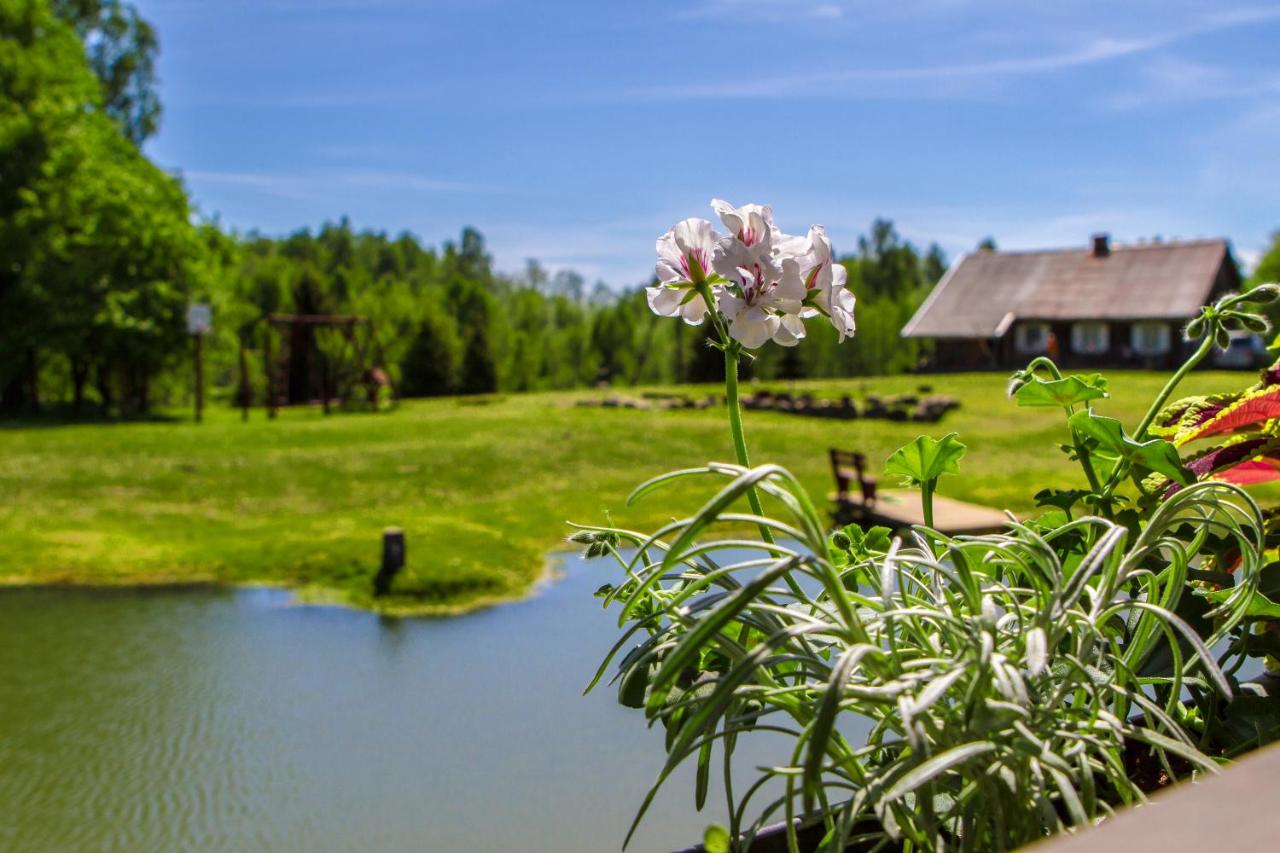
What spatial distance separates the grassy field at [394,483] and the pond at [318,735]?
82 cm

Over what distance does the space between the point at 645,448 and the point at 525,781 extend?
936cm

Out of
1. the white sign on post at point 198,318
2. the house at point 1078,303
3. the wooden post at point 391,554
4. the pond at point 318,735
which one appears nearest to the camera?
the pond at point 318,735

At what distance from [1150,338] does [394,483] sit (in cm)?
2193

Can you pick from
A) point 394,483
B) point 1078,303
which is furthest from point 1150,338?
point 394,483

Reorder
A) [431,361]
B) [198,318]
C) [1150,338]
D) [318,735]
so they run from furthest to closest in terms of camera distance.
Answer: [431,361]
[1150,338]
[198,318]
[318,735]

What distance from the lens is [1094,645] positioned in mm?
930

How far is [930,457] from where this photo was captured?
40.6 inches

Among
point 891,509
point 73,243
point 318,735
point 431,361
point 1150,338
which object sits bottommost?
point 318,735

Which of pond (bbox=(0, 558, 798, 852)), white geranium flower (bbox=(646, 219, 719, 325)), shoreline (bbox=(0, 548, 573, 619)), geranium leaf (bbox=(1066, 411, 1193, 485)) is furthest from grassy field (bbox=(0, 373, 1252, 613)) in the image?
geranium leaf (bbox=(1066, 411, 1193, 485))

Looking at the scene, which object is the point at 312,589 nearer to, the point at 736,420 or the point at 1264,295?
the point at 736,420

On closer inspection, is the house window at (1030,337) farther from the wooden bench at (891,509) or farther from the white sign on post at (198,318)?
the wooden bench at (891,509)

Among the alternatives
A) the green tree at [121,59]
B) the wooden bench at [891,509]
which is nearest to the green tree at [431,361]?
the green tree at [121,59]

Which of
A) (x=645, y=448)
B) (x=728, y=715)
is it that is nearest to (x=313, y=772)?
(x=728, y=715)

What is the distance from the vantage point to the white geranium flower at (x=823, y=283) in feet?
3.24
